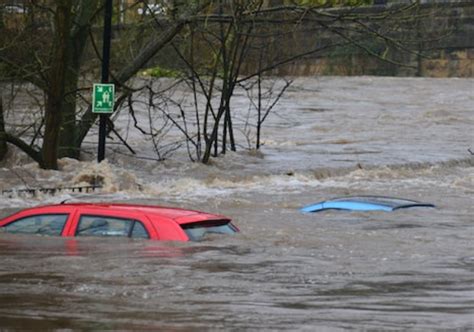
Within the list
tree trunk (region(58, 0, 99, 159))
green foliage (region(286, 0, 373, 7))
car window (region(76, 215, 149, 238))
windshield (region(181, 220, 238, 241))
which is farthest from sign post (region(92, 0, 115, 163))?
car window (region(76, 215, 149, 238))

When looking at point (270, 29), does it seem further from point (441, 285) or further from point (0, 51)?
point (441, 285)

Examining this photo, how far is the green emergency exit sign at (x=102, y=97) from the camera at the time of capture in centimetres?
2308

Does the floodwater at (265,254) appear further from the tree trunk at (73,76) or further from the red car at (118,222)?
the tree trunk at (73,76)

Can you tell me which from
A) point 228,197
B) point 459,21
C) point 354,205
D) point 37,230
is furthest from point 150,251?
point 459,21

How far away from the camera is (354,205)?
59.8 feet

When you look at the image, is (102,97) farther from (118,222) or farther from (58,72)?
(118,222)

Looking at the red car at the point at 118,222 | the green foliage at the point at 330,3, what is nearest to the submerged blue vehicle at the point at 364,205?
the red car at the point at 118,222

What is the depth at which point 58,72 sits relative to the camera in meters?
23.4

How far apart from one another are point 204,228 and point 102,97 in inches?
400

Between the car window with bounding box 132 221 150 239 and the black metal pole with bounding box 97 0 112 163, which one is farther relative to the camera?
the black metal pole with bounding box 97 0 112 163

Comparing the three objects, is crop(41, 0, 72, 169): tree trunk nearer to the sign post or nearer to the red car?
the sign post

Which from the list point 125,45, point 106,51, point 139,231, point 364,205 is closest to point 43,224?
point 139,231

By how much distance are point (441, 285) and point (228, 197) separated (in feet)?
36.7

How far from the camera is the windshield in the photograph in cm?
1302
